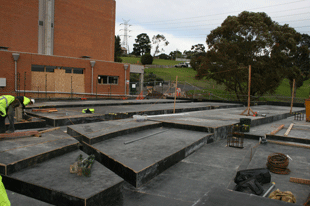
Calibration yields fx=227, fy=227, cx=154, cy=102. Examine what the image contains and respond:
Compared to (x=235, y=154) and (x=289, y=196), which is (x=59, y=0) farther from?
(x=289, y=196)

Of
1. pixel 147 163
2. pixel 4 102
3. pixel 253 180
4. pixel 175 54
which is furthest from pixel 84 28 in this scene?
pixel 175 54

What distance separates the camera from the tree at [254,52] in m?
25.9

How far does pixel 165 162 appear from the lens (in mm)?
4992

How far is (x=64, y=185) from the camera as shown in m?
3.52

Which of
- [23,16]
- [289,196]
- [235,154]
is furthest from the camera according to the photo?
[23,16]

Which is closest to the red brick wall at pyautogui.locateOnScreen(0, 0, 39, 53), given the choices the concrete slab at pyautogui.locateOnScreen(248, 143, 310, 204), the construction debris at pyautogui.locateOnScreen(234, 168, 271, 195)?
the concrete slab at pyautogui.locateOnScreen(248, 143, 310, 204)

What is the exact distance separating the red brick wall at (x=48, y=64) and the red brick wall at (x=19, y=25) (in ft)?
12.8

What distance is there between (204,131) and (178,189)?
3.87 m

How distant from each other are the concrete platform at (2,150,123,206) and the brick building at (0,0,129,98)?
17.8m

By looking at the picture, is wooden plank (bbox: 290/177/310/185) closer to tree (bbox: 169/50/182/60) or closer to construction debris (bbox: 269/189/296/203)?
construction debris (bbox: 269/189/296/203)

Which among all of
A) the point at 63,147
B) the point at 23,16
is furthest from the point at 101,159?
the point at 23,16

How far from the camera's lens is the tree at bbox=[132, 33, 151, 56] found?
92000 mm

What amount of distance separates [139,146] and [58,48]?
79.4 ft

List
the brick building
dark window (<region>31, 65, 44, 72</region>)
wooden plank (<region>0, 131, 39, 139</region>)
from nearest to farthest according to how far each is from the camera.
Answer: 1. wooden plank (<region>0, 131, 39, 139</region>)
2. the brick building
3. dark window (<region>31, 65, 44, 72</region>)
